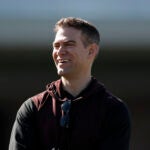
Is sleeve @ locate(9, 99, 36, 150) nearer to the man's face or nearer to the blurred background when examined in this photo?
the man's face

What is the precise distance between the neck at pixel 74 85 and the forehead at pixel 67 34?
267mm

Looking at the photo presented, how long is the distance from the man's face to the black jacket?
161 millimetres

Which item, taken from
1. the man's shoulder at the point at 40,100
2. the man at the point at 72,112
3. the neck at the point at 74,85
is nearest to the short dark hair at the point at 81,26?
the man at the point at 72,112

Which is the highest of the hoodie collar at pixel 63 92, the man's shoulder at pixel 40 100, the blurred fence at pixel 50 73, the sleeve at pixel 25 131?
the hoodie collar at pixel 63 92

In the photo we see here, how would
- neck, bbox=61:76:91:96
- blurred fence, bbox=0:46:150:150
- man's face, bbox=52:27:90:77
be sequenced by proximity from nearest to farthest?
Answer: man's face, bbox=52:27:90:77 → neck, bbox=61:76:91:96 → blurred fence, bbox=0:46:150:150

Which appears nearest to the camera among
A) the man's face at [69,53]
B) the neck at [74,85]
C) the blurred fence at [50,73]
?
the man's face at [69,53]

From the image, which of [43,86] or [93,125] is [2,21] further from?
[93,125]

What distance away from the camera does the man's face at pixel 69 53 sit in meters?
6.59

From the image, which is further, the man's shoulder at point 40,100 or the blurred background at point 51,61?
the blurred background at point 51,61

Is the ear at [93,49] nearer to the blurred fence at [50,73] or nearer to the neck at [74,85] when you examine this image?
the neck at [74,85]

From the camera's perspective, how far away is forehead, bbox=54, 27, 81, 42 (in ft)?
21.7

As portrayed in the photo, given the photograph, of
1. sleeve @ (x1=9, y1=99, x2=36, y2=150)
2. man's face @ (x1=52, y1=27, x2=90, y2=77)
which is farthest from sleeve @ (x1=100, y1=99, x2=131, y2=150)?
sleeve @ (x1=9, y1=99, x2=36, y2=150)

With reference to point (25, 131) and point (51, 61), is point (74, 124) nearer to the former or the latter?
point (25, 131)

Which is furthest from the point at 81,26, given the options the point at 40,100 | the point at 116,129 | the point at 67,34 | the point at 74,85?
the point at 116,129
